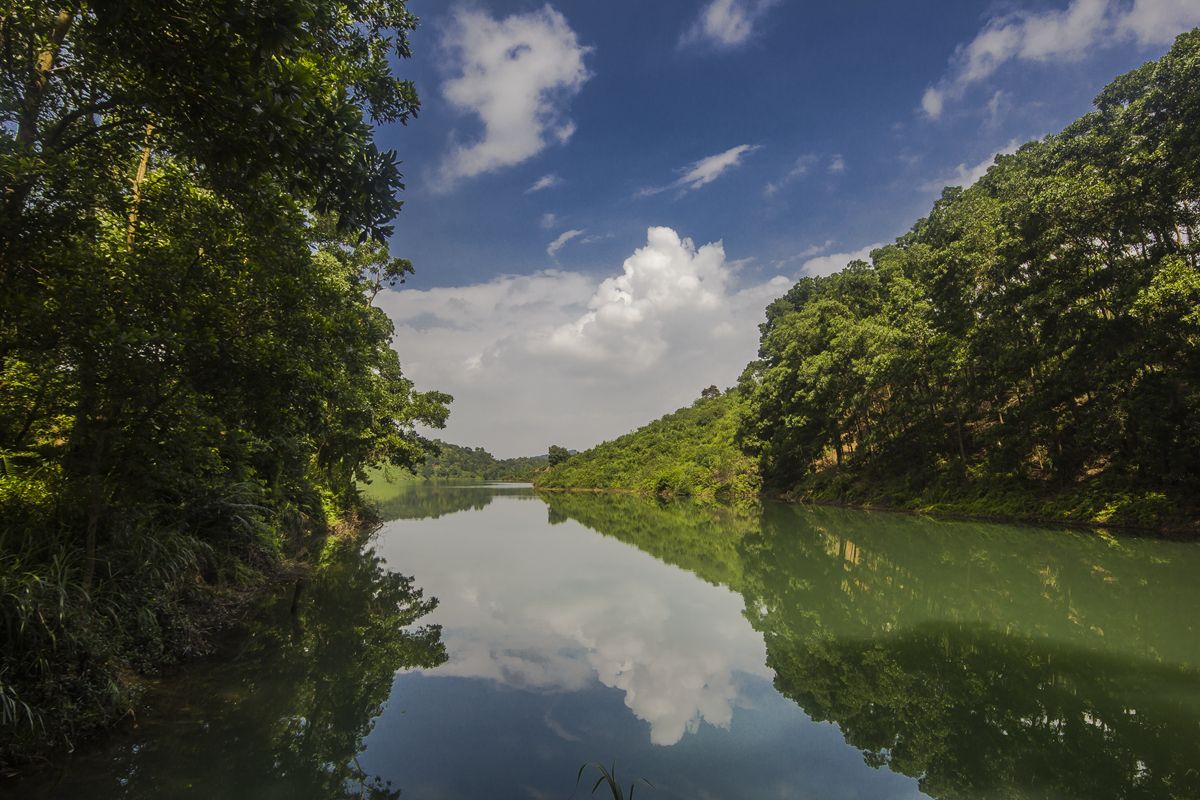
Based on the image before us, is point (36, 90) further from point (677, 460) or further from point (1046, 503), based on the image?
point (677, 460)

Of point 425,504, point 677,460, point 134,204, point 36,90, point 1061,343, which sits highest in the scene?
point 36,90

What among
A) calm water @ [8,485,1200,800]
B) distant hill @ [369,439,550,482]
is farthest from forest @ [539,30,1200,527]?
distant hill @ [369,439,550,482]

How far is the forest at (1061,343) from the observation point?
48.8 feet

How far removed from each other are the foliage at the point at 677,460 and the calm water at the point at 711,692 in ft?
115

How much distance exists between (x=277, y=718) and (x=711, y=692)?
419 cm

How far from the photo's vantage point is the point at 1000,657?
672cm

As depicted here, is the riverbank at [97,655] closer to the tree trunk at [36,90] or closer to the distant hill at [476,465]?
the tree trunk at [36,90]

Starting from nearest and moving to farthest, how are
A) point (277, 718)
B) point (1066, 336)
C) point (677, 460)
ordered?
point (277, 718)
point (1066, 336)
point (677, 460)

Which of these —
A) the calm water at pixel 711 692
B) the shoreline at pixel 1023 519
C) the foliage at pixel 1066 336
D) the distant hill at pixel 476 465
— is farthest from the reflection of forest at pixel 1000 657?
the distant hill at pixel 476 465

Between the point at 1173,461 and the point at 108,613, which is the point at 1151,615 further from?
the point at 108,613

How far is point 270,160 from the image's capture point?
3.49 meters

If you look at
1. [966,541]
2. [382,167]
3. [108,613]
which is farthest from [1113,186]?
[108,613]

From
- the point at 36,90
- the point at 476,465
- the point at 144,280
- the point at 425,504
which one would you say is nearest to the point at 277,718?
the point at 144,280

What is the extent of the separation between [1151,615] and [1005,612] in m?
1.75
